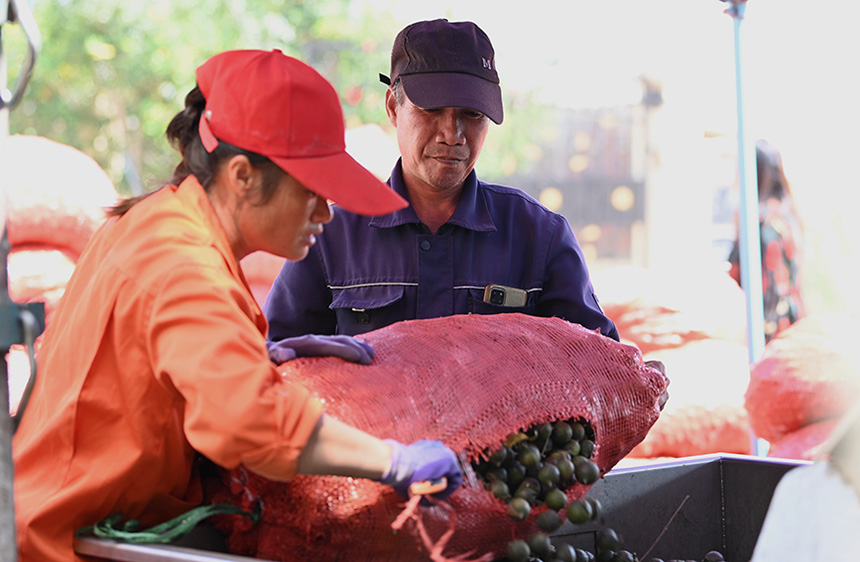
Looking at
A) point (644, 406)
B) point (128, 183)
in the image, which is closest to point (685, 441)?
point (644, 406)

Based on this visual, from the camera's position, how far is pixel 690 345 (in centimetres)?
450

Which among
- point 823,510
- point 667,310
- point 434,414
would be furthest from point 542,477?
point 667,310

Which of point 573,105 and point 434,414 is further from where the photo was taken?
point 573,105

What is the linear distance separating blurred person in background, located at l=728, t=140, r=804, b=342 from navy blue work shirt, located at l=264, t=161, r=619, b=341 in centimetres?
285

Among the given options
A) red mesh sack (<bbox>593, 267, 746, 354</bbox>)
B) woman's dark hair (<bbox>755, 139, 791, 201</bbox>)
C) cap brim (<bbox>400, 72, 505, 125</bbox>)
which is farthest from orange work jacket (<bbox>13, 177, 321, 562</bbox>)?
woman's dark hair (<bbox>755, 139, 791, 201</bbox>)

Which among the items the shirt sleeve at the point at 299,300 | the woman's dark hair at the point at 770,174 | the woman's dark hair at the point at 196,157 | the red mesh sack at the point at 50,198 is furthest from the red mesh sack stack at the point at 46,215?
the woman's dark hair at the point at 770,174

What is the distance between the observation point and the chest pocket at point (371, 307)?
2578mm

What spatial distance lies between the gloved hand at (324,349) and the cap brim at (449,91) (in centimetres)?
80

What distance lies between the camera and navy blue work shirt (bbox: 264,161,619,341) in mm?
2578

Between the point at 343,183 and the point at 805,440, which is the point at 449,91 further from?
the point at 805,440

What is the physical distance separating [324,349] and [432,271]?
80 cm

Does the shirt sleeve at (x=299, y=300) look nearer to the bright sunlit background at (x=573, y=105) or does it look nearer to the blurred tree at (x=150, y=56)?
the bright sunlit background at (x=573, y=105)

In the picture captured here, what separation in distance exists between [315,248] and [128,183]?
6779mm

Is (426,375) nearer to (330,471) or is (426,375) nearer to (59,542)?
(330,471)
